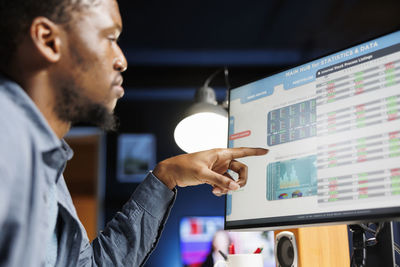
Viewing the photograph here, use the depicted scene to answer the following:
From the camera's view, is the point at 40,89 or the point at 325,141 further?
the point at 325,141

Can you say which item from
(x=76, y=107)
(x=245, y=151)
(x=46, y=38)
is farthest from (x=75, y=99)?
(x=245, y=151)

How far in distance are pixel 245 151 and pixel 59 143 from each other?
0.47 m

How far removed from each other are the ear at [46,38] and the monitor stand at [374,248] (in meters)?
0.70

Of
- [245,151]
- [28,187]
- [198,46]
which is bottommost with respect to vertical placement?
[28,187]

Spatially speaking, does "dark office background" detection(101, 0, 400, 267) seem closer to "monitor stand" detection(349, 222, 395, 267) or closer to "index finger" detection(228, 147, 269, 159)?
"index finger" detection(228, 147, 269, 159)

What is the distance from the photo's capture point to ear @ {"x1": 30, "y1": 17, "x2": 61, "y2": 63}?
734mm

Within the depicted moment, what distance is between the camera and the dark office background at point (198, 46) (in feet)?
10.2

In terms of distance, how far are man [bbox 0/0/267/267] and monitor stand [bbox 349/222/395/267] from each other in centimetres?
28

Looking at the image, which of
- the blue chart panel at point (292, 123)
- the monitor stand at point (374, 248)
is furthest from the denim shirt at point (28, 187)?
the monitor stand at point (374, 248)

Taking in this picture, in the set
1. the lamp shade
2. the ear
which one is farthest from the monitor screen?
the ear

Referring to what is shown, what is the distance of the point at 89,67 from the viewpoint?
2.62ft

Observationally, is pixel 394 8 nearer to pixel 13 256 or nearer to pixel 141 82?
pixel 141 82

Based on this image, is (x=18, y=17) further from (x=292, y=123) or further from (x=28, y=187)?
(x=292, y=123)

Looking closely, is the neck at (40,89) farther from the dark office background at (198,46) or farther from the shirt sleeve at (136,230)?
the dark office background at (198,46)
